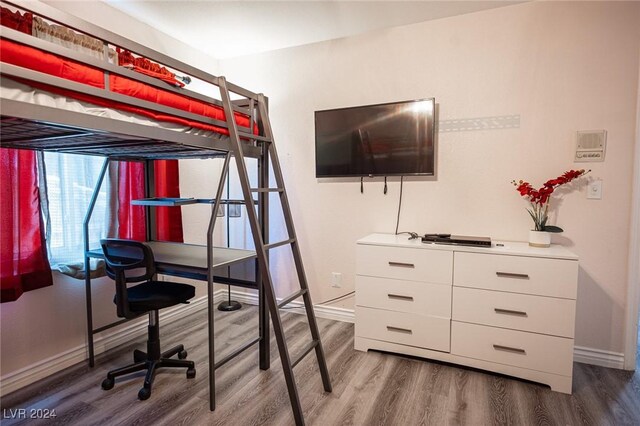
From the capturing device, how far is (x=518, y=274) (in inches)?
81.4

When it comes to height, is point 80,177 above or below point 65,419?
above

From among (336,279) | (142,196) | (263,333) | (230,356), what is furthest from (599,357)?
(142,196)

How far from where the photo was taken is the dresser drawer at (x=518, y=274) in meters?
1.96

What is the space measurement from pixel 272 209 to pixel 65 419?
207 cm

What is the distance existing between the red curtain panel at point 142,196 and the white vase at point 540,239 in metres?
2.74

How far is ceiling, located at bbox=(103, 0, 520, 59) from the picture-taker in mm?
2396

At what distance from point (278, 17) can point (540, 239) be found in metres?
2.43

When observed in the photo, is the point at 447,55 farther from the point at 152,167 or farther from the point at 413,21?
the point at 152,167

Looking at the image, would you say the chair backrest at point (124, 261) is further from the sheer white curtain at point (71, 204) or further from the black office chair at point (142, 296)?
the sheer white curtain at point (71, 204)

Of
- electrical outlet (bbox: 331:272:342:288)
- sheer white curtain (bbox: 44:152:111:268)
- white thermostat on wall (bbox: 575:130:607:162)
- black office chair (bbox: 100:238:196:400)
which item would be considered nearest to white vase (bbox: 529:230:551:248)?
white thermostat on wall (bbox: 575:130:607:162)

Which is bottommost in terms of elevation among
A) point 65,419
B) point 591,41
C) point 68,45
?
point 65,419

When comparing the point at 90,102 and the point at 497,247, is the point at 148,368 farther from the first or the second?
the point at 497,247

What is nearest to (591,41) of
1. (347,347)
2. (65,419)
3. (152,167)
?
(347,347)

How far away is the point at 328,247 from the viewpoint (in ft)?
10.1
